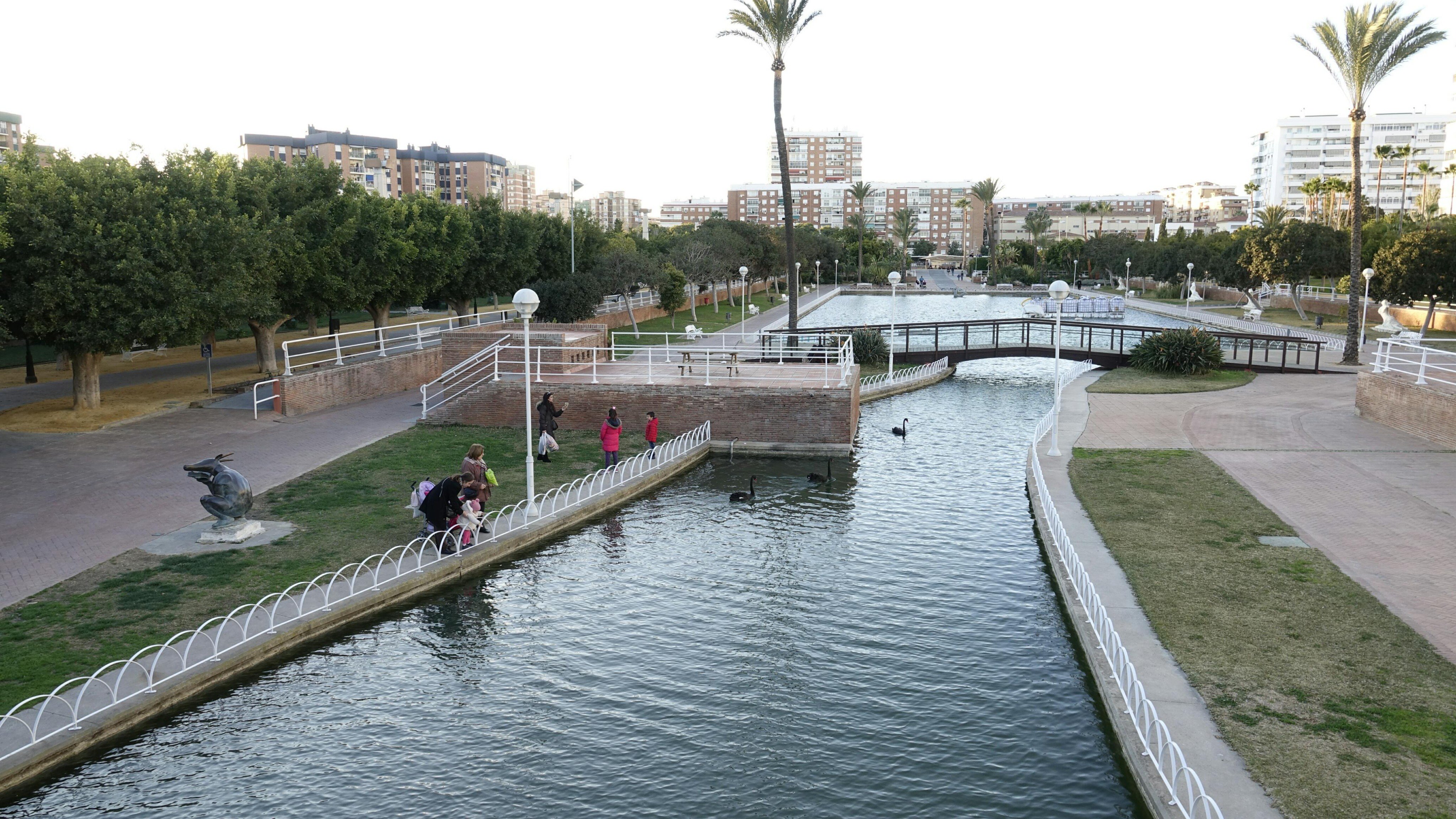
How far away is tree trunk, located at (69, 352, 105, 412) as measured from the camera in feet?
81.8

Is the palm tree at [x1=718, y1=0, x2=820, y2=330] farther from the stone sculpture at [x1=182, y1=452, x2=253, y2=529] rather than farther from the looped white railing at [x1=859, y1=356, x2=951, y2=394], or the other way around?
the stone sculpture at [x1=182, y1=452, x2=253, y2=529]

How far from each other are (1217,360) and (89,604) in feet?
116

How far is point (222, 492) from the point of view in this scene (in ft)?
50.0

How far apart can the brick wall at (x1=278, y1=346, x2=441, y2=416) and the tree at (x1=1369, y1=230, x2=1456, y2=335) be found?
44605 millimetres

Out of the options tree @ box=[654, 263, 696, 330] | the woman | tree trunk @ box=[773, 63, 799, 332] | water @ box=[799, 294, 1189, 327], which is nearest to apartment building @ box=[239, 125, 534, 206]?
water @ box=[799, 294, 1189, 327]

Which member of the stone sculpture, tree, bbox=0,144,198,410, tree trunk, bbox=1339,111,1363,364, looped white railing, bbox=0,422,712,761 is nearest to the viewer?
looped white railing, bbox=0,422,712,761

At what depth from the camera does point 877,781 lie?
9547mm

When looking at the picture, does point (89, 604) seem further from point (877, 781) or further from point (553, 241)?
point (553, 241)

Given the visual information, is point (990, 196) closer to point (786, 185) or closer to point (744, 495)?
point (786, 185)

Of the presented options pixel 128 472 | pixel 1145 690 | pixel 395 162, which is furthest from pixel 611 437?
pixel 395 162

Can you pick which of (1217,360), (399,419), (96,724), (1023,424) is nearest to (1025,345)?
(1217,360)

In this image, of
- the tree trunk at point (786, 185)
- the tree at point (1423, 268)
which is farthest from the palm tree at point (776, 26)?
the tree at point (1423, 268)

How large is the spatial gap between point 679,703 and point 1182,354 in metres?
30.8

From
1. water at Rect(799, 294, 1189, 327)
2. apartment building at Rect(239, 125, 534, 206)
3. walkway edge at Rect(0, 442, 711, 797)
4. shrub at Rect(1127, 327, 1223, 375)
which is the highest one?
apartment building at Rect(239, 125, 534, 206)
